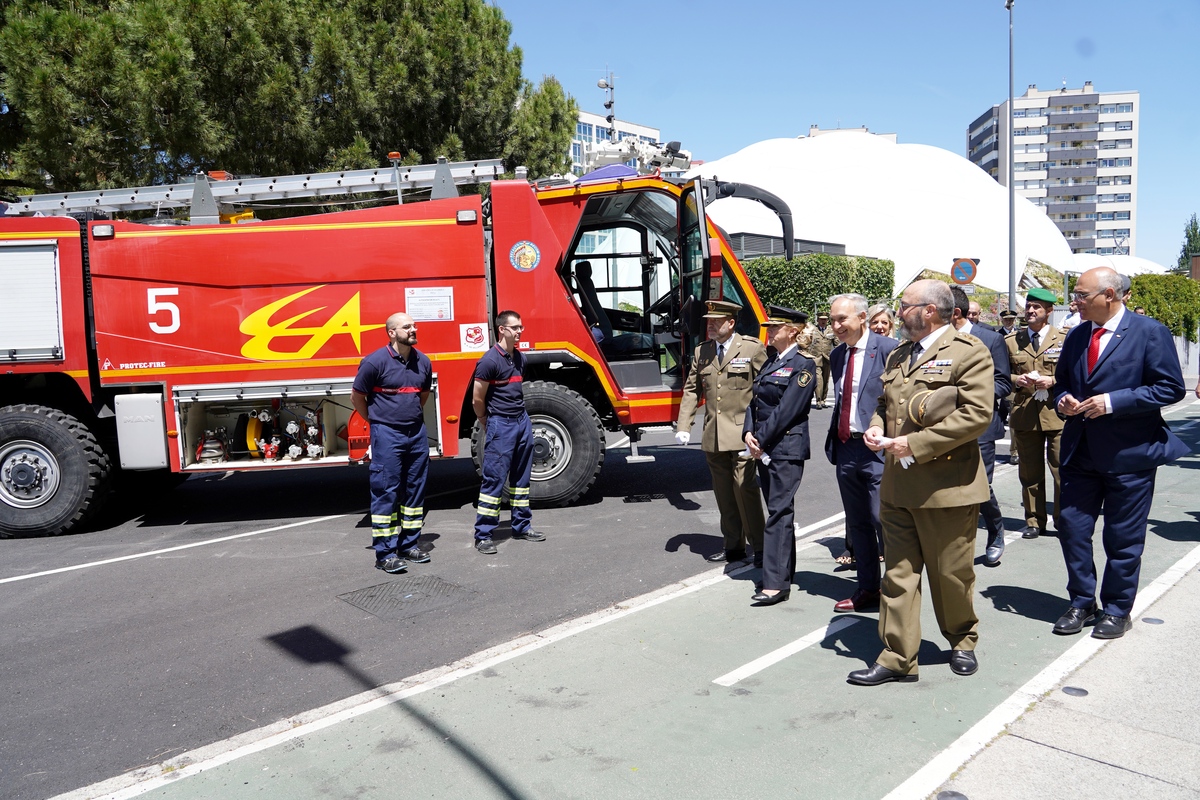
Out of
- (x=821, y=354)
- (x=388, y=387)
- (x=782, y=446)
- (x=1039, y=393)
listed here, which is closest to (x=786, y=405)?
(x=782, y=446)

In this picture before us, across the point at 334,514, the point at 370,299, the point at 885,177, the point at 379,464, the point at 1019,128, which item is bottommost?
the point at 334,514

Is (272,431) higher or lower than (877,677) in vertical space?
higher

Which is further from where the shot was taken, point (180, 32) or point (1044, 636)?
point (180, 32)

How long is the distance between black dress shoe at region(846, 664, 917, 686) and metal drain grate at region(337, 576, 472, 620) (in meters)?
2.55

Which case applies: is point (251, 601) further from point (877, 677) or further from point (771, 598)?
point (877, 677)

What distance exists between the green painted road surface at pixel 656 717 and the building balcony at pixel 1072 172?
13946 cm

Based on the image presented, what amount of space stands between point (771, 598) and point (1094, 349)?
222cm

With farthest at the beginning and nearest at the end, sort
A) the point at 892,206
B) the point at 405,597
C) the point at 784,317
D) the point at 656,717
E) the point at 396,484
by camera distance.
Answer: the point at 892,206
the point at 396,484
the point at 405,597
the point at 784,317
the point at 656,717

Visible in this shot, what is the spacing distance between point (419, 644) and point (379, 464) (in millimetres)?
1835

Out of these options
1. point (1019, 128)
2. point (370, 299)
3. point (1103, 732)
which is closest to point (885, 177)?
point (370, 299)

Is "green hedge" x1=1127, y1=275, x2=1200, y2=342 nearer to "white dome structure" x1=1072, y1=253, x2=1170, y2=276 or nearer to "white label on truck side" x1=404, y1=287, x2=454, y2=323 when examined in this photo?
"white dome structure" x1=1072, y1=253, x2=1170, y2=276

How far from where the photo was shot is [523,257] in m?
7.94

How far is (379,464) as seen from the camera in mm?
6230

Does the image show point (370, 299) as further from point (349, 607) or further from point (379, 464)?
point (349, 607)
